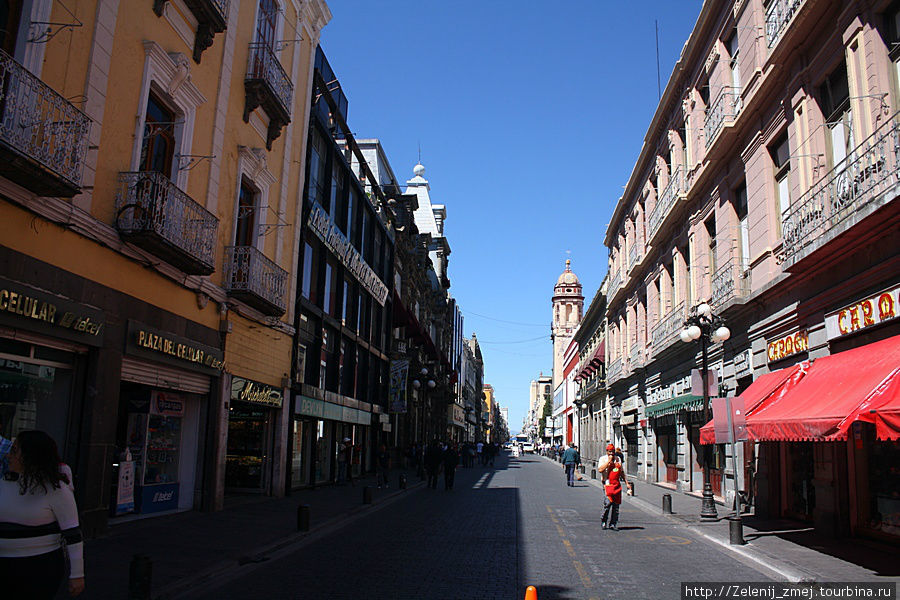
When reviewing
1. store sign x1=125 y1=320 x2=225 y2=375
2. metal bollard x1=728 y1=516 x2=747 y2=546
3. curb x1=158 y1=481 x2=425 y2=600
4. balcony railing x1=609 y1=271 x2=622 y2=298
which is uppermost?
balcony railing x1=609 y1=271 x2=622 y2=298

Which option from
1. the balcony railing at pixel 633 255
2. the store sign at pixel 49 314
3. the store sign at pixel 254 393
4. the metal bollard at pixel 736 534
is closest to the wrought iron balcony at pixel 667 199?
the balcony railing at pixel 633 255

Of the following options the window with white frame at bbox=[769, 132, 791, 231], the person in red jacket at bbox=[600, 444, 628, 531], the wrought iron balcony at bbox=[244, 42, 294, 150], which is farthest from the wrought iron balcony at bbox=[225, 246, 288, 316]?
the window with white frame at bbox=[769, 132, 791, 231]

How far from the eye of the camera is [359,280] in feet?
98.2

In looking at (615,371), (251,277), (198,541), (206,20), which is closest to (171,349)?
(251,277)

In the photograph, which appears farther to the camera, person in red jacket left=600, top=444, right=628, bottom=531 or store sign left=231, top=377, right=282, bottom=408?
store sign left=231, top=377, right=282, bottom=408

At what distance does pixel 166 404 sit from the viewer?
14.9 m

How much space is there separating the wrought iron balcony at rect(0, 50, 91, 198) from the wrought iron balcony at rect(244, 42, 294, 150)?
754cm

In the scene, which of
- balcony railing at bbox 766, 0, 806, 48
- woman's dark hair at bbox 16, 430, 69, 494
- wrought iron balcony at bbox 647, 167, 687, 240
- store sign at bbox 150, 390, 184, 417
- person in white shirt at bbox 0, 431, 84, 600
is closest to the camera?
person in white shirt at bbox 0, 431, 84, 600

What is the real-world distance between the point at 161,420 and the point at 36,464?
10.9 metres

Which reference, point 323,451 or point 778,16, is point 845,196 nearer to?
point 778,16

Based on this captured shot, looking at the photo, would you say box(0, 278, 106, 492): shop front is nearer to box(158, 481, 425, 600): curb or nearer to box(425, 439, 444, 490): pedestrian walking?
box(158, 481, 425, 600): curb

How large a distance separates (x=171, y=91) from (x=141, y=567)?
32.8 feet

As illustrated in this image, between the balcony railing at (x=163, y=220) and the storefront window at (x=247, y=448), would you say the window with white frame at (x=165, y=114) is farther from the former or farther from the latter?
the storefront window at (x=247, y=448)

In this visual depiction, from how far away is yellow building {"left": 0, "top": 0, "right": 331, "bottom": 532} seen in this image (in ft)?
32.1
